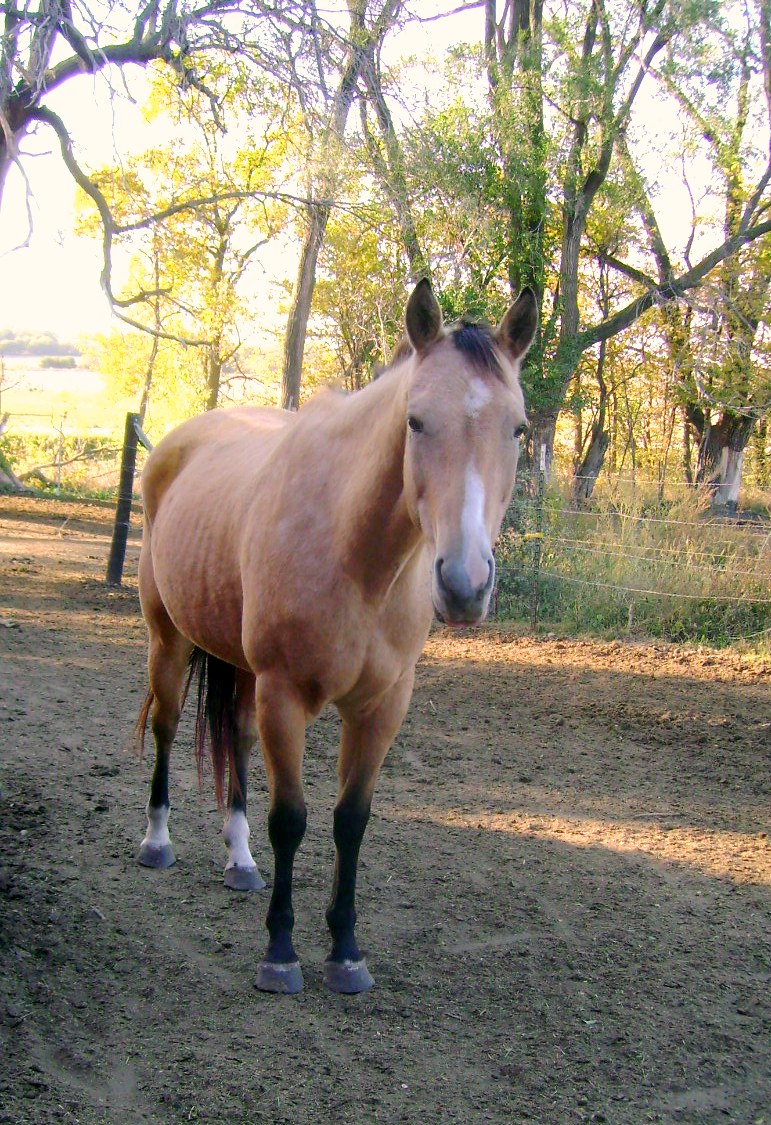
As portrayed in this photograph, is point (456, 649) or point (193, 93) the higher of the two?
point (193, 93)

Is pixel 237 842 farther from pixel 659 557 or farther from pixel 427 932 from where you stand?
pixel 659 557

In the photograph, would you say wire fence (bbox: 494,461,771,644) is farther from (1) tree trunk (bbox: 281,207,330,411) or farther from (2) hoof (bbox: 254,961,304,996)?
(2) hoof (bbox: 254,961,304,996)

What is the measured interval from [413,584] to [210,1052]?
136cm

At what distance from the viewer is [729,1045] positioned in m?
2.50

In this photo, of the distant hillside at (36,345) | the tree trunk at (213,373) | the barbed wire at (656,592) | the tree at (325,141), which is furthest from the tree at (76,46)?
the distant hillside at (36,345)

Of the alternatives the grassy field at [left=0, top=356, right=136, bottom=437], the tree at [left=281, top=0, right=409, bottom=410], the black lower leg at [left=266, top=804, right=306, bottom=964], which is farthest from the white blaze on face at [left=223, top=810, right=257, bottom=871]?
the grassy field at [left=0, top=356, right=136, bottom=437]

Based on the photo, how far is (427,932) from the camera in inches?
121

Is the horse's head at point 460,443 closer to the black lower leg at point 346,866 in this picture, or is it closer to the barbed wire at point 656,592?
the black lower leg at point 346,866

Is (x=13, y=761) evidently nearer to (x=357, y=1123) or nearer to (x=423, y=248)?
(x=357, y=1123)

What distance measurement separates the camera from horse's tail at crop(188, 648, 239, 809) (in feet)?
11.7

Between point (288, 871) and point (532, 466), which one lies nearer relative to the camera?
point (288, 871)

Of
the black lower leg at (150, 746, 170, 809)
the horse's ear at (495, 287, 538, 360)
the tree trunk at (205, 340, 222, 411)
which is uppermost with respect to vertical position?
the tree trunk at (205, 340, 222, 411)

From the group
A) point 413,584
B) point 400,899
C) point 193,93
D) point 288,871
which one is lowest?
point 400,899

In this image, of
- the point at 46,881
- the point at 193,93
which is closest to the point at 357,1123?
the point at 46,881
